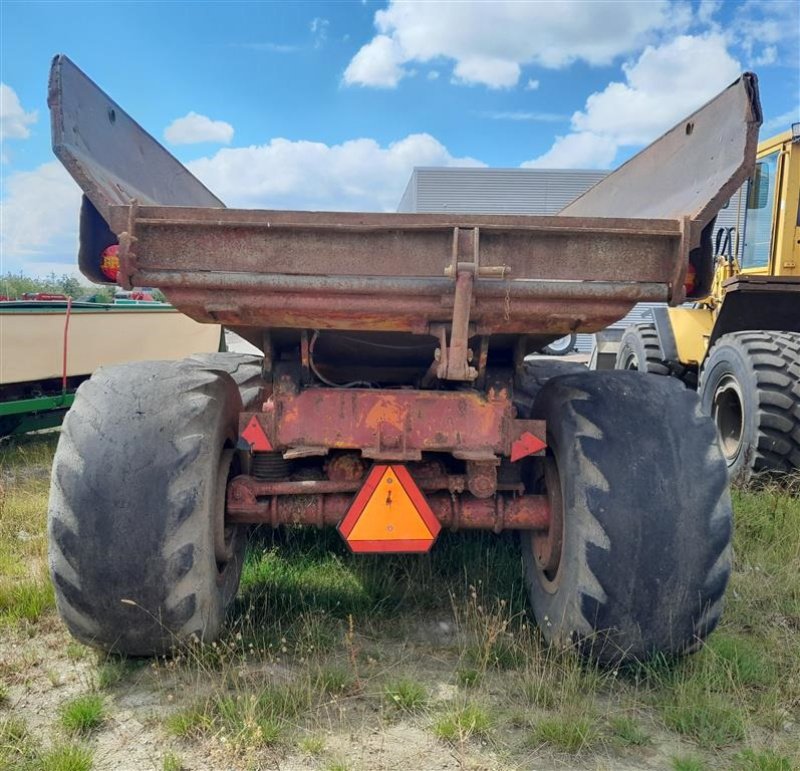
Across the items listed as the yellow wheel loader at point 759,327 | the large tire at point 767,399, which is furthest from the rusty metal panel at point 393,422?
the yellow wheel loader at point 759,327

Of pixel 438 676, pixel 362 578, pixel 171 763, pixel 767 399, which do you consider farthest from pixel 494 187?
pixel 171 763

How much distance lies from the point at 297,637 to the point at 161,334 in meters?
5.64

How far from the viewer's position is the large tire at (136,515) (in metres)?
2.56

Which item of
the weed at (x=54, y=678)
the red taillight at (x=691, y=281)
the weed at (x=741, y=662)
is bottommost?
the weed at (x=54, y=678)

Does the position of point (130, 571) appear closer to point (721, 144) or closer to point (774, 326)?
point (721, 144)

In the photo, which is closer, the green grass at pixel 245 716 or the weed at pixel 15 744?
the weed at pixel 15 744

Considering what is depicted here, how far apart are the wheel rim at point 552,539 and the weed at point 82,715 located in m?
1.82

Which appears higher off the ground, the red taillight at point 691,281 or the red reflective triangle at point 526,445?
the red taillight at point 691,281

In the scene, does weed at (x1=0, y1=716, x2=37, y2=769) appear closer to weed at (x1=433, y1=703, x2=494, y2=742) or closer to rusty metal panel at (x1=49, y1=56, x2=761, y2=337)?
weed at (x1=433, y1=703, x2=494, y2=742)

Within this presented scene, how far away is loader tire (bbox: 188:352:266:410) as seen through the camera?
3.64 metres

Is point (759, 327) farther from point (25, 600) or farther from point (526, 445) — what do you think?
point (25, 600)

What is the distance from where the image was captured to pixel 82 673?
2.81m

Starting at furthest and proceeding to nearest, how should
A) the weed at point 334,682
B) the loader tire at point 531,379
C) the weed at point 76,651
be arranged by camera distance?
the loader tire at point 531,379, the weed at point 76,651, the weed at point 334,682

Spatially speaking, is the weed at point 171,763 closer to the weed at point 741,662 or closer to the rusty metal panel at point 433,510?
the rusty metal panel at point 433,510
